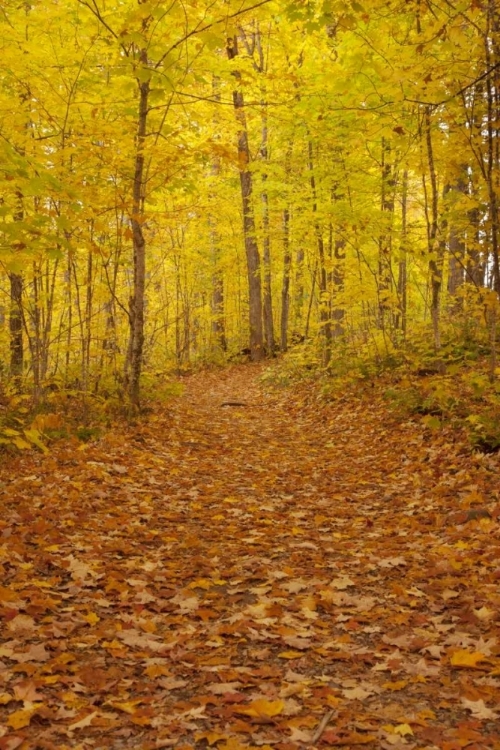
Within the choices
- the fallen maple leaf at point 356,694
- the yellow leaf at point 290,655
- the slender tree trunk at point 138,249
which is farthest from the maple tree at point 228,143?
the fallen maple leaf at point 356,694

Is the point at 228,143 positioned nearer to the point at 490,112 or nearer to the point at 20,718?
the point at 490,112

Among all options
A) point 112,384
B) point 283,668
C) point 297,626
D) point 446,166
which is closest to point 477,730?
point 283,668

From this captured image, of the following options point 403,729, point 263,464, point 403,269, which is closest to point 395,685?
point 403,729

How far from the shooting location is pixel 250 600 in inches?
179

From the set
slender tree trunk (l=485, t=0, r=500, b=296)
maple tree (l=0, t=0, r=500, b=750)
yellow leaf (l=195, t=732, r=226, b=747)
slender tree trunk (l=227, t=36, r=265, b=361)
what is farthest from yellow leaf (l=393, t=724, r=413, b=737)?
slender tree trunk (l=227, t=36, r=265, b=361)

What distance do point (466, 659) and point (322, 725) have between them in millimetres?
1064

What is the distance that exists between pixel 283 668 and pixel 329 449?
6.24 meters

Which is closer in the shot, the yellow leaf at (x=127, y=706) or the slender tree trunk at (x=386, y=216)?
the yellow leaf at (x=127, y=706)

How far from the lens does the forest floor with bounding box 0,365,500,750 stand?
3.01 m

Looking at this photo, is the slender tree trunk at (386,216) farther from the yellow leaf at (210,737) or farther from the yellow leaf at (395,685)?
the yellow leaf at (210,737)

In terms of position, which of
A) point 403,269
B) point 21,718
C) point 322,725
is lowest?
point 322,725

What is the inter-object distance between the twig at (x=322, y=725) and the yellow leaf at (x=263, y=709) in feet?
0.73

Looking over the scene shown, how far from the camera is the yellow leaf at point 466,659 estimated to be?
3473 millimetres

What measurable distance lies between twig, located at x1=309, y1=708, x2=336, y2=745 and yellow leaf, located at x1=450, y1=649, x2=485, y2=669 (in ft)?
2.87
